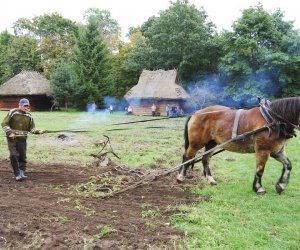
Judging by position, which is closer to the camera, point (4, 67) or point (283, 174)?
point (283, 174)

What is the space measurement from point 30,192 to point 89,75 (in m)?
34.4

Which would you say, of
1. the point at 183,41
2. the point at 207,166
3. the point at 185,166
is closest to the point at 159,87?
the point at 183,41

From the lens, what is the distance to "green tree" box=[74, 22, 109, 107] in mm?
40000

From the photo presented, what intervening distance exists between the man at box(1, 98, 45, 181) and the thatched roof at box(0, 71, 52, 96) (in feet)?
117

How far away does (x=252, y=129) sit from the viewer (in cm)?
725

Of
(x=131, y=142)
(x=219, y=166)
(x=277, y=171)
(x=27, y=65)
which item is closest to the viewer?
(x=277, y=171)

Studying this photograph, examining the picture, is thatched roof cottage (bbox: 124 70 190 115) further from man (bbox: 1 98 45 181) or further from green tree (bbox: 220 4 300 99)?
man (bbox: 1 98 45 181)

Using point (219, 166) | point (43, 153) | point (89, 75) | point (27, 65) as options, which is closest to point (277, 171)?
point (219, 166)

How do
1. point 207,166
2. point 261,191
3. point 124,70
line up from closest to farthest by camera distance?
point 261,191
point 207,166
point 124,70

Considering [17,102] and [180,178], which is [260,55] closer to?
[180,178]

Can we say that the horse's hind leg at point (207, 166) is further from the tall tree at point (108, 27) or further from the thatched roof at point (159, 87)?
the tall tree at point (108, 27)

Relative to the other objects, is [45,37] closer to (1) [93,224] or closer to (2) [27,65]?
(2) [27,65]

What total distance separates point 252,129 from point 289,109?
30.5 inches

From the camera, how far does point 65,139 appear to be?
15.6m
